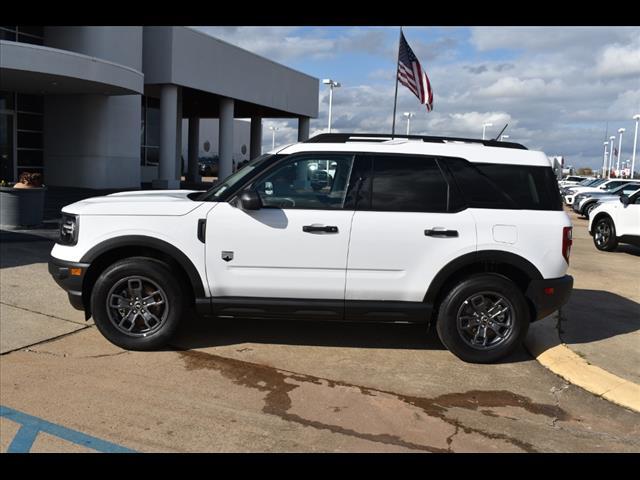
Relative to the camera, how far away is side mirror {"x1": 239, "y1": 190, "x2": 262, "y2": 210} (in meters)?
4.85

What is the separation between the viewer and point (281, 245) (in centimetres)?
498

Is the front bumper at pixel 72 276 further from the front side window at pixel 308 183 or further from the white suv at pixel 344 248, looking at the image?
the front side window at pixel 308 183

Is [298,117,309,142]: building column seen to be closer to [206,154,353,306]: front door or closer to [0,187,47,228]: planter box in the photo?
[0,187,47,228]: planter box

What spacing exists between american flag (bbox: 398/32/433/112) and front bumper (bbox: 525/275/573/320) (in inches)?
537

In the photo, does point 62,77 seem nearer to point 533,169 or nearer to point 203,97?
point 203,97

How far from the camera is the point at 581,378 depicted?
4.82 meters

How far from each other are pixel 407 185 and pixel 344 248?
2.66ft

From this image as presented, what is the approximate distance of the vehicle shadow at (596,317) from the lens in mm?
5961

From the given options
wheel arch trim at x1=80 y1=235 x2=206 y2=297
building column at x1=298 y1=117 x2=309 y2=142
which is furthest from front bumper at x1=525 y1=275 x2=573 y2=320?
building column at x1=298 y1=117 x2=309 y2=142

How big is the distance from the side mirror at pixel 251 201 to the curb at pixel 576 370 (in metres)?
2.98

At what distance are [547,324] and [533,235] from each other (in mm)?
1587

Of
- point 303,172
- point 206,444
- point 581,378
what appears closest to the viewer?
point 206,444

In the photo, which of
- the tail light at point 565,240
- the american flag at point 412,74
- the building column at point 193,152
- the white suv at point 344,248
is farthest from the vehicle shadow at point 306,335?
the building column at point 193,152
